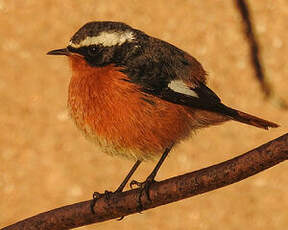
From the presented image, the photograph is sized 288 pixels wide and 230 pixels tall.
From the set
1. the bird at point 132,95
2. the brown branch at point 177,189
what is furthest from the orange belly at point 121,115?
the brown branch at point 177,189

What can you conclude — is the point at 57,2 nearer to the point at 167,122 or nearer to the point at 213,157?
the point at 213,157

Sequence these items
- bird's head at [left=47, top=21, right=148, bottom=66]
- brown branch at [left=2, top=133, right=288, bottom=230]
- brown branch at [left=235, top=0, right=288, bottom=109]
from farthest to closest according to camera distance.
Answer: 1. brown branch at [left=235, top=0, right=288, bottom=109]
2. bird's head at [left=47, top=21, right=148, bottom=66]
3. brown branch at [left=2, top=133, right=288, bottom=230]

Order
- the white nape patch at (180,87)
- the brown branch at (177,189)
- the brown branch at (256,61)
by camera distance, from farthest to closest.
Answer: the brown branch at (256,61) → the white nape patch at (180,87) → the brown branch at (177,189)

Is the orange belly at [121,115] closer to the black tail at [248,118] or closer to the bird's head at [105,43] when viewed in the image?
the bird's head at [105,43]

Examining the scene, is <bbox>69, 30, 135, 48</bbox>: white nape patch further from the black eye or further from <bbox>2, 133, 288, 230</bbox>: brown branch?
<bbox>2, 133, 288, 230</bbox>: brown branch

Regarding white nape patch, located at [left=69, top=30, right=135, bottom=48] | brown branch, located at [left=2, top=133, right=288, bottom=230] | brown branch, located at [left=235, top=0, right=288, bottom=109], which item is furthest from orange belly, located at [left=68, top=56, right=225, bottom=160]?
brown branch, located at [left=235, top=0, right=288, bottom=109]

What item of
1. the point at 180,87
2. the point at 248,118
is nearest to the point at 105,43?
the point at 180,87

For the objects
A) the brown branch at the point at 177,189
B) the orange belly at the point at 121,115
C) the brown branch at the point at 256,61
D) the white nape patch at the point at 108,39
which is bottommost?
the brown branch at the point at 177,189
